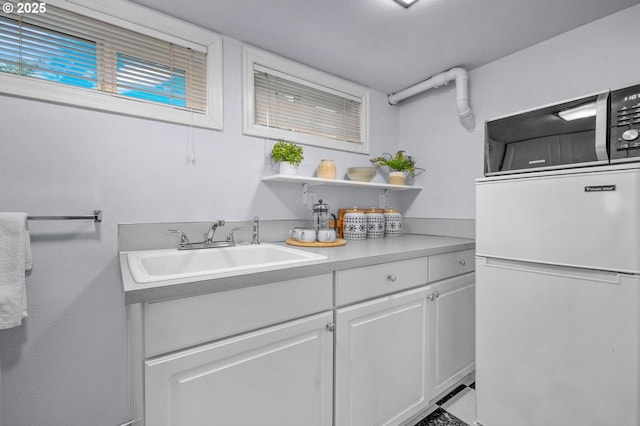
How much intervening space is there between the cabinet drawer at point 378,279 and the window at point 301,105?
1.07 meters

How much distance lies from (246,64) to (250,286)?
55.5 inches

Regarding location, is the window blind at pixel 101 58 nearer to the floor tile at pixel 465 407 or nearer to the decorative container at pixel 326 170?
the decorative container at pixel 326 170

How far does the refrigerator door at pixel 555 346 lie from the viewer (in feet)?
3.46

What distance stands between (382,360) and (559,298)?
2.62ft

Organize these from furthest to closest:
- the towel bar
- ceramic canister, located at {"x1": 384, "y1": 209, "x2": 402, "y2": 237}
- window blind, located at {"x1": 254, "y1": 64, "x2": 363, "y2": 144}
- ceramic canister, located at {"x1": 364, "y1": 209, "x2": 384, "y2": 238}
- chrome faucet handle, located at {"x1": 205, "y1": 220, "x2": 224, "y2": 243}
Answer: ceramic canister, located at {"x1": 384, "y1": 209, "x2": 402, "y2": 237}, ceramic canister, located at {"x1": 364, "y1": 209, "x2": 384, "y2": 238}, window blind, located at {"x1": 254, "y1": 64, "x2": 363, "y2": 144}, chrome faucet handle, located at {"x1": 205, "y1": 220, "x2": 224, "y2": 243}, the towel bar

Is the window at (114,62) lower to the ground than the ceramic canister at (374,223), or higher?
higher

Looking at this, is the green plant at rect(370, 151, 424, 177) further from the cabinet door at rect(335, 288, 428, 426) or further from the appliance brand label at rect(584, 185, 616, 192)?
the appliance brand label at rect(584, 185, 616, 192)


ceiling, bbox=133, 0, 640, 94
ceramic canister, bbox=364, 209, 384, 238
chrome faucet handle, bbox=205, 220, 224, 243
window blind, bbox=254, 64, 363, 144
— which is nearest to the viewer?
ceiling, bbox=133, 0, 640, 94

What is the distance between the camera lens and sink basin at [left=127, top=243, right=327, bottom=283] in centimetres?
125

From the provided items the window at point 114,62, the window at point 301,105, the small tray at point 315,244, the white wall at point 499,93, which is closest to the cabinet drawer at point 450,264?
the white wall at point 499,93

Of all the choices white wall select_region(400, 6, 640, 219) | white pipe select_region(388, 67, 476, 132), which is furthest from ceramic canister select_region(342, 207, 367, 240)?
white pipe select_region(388, 67, 476, 132)

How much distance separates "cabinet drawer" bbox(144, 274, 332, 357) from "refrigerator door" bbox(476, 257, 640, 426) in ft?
2.88

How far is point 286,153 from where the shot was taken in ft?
5.83

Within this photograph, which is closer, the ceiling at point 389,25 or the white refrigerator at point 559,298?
the white refrigerator at point 559,298
